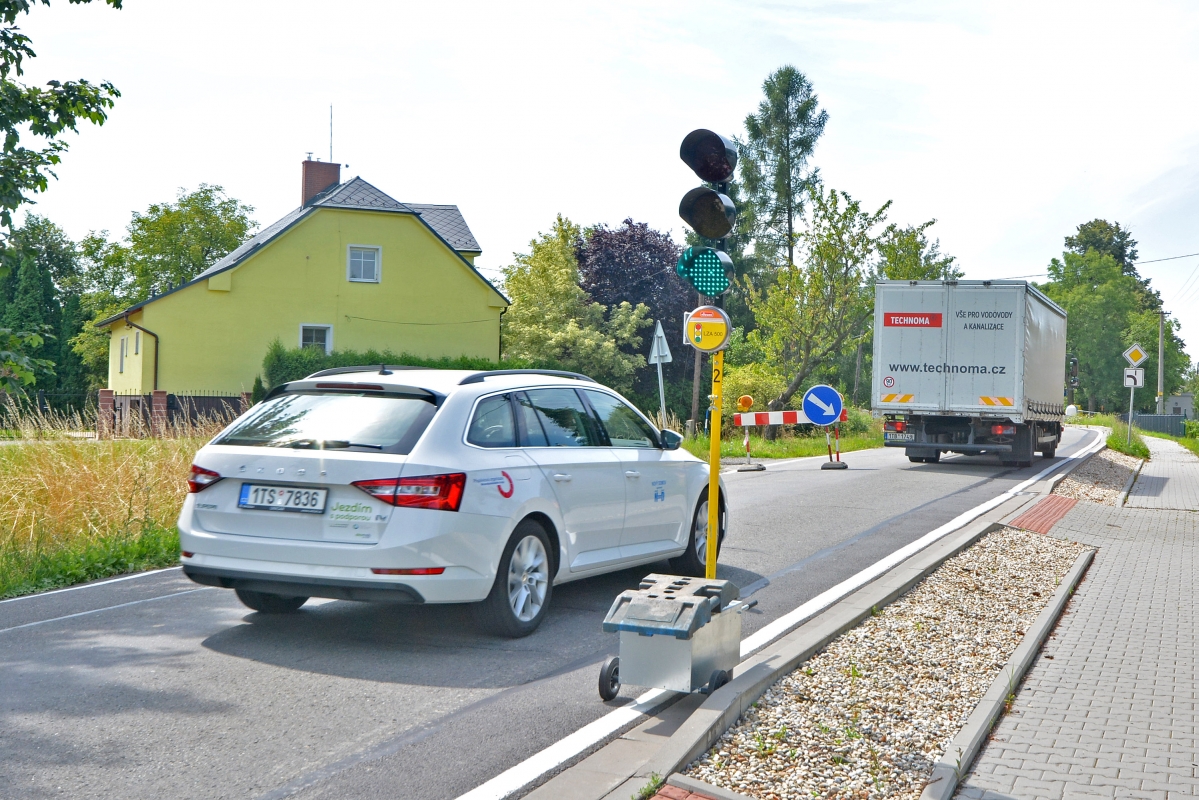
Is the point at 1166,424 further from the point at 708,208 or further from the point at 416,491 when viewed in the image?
the point at 416,491

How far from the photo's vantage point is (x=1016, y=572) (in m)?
9.23

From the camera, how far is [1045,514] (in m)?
13.6

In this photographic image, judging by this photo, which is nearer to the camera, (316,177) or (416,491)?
(416,491)

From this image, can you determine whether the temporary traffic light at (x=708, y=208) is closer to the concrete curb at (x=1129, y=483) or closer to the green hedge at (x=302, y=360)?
the concrete curb at (x=1129, y=483)

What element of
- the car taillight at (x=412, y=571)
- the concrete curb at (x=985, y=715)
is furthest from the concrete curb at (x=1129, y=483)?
the car taillight at (x=412, y=571)

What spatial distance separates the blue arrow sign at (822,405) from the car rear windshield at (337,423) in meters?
13.7

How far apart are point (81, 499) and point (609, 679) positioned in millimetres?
6927

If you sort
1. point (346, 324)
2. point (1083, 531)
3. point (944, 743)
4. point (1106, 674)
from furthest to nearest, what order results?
point (346, 324)
point (1083, 531)
point (1106, 674)
point (944, 743)

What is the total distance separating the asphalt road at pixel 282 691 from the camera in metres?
4.14

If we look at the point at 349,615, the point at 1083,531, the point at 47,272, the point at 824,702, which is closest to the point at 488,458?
the point at 349,615

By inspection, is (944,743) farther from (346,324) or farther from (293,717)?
(346,324)

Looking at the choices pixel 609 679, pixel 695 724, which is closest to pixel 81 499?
pixel 609 679

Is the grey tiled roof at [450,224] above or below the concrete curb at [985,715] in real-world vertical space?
above

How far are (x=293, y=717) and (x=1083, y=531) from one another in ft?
33.4
